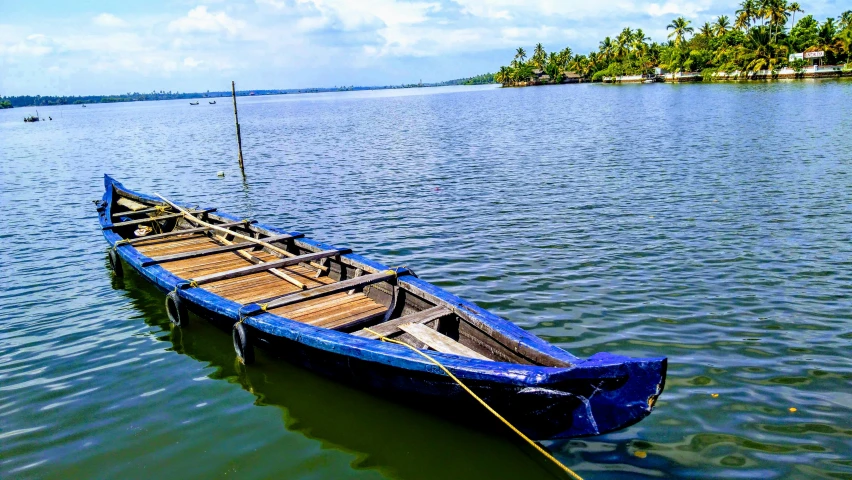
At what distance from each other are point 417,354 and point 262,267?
5010 millimetres

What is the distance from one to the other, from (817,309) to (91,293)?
46.5 feet

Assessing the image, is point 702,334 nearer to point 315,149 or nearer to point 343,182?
point 343,182

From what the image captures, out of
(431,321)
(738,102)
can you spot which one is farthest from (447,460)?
(738,102)

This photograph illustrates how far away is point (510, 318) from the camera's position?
31.4 feet

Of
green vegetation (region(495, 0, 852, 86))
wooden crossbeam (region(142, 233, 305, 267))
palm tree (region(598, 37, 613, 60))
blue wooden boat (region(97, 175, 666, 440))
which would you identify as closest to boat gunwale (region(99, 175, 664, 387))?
blue wooden boat (region(97, 175, 666, 440))

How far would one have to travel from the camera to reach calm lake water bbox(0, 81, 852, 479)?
623 centimetres

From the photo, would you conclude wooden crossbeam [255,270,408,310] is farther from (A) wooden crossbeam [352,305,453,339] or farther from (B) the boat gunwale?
(A) wooden crossbeam [352,305,453,339]

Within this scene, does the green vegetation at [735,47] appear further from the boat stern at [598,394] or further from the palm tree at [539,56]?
the boat stern at [598,394]

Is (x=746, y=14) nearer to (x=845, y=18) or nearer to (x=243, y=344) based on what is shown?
(x=845, y=18)

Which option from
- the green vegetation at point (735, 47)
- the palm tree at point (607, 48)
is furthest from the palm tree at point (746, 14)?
the palm tree at point (607, 48)

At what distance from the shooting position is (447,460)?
613cm

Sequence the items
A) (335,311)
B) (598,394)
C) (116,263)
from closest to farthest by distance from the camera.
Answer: (598,394) < (335,311) < (116,263)

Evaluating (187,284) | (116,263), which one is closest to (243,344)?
(187,284)

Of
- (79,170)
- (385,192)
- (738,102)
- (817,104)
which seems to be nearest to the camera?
(385,192)
